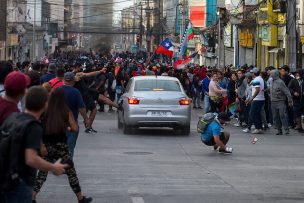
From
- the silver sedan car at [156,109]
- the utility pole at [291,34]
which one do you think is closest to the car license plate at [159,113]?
the silver sedan car at [156,109]

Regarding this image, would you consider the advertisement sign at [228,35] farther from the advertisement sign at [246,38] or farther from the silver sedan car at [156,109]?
the silver sedan car at [156,109]

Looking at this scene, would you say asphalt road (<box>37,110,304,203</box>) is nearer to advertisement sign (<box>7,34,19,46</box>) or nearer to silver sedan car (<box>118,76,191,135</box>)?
silver sedan car (<box>118,76,191,135</box>)

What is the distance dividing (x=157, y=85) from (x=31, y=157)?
14.4m

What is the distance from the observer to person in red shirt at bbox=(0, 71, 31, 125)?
7031mm

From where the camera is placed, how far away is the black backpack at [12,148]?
21.7 feet

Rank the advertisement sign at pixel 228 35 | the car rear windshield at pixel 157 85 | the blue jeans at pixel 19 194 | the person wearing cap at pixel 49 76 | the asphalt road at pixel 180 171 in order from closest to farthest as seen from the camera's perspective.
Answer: the blue jeans at pixel 19 194, the asphalt road at pixel 180 171, the person wearing cap at pixel 49 76, the car rear windshield at pixel 157 85, the advertisement sign at pixel 228 35

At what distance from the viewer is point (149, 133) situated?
832 inches

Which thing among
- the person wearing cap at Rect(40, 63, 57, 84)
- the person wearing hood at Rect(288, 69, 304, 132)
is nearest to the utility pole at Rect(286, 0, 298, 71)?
the person wearing hood at Rect(288, 69, 304, 132)

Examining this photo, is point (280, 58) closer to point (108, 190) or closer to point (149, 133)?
point (149, 133)

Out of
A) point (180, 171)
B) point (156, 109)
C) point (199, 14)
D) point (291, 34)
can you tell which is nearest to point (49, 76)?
point (180, 171)

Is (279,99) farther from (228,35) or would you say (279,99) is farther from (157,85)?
(228,35)

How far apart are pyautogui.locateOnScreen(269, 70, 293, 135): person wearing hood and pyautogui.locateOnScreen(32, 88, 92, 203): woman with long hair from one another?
11.7m

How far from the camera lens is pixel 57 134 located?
1007 cm

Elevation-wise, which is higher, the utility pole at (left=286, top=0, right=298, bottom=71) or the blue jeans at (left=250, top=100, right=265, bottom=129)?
the utility pole at (left=286, top=0, right=298, bottom=71)
